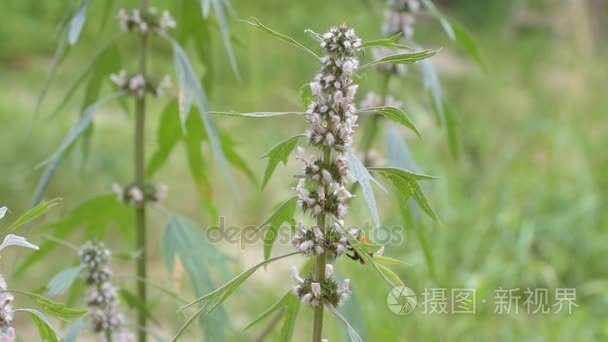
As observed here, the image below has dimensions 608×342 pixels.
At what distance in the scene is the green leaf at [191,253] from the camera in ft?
3.72

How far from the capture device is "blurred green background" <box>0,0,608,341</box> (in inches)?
95.5

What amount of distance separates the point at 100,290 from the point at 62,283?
0.08 meters

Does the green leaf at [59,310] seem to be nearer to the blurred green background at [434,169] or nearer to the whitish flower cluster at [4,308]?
the whitish flower cluster at [4,308]

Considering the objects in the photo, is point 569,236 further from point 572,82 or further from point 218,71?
point 218,71

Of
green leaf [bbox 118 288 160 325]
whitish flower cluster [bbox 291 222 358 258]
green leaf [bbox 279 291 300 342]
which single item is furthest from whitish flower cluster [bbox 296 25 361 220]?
green leaf [bbox 118 288 160 325]

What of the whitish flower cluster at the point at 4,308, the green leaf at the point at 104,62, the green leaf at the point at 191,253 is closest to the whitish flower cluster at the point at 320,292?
the whitish flower cluster at the point at 4,308

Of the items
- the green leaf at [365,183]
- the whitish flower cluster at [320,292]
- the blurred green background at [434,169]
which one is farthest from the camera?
the blurred green background at [434,169]

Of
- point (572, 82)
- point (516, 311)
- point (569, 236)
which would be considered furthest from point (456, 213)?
point (572, 82)

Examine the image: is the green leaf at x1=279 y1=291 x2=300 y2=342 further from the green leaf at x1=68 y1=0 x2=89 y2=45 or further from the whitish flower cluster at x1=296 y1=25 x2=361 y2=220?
the green leaf at x1=68 y1=0 x2=89 y2=45

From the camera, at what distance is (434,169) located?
3383mm

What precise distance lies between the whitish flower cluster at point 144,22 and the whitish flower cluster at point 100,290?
13.2 inches

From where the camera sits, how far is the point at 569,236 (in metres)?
2.96

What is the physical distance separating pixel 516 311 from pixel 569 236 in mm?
720

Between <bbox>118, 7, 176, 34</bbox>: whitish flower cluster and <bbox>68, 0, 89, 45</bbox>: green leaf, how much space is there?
0.13 m
